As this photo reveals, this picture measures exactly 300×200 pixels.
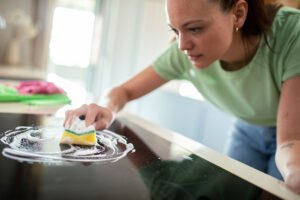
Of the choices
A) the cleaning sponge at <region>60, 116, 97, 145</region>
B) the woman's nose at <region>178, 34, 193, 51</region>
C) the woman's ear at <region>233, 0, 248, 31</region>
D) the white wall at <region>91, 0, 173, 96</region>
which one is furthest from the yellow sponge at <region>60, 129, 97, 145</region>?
the white wall at <region>91, 0, 173, 96</region>

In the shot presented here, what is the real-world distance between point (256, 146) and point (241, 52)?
46cm

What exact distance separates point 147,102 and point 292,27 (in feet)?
7.23

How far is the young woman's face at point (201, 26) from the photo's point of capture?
0.72m

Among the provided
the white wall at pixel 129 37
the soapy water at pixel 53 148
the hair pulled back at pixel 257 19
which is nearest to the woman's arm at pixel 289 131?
the hair pulled back at pixel 257 19

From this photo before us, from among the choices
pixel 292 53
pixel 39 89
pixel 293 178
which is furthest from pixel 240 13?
pixel 39 89

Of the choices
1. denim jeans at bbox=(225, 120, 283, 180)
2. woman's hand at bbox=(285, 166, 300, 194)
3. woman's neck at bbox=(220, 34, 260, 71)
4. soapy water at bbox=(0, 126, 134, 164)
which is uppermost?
woman's neck at bbox=(220, 34, 260, 71)

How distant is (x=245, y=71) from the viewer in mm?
926

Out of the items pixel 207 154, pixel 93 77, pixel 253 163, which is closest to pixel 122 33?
pixel 93 77

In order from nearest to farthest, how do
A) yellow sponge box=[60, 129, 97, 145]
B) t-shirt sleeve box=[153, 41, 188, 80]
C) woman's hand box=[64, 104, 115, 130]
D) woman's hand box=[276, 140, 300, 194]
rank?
woman's hand box=[276, 140, 300, 194]
yellow sponge box=[60, 129, 97, 145]
woman's hand box=[64, 104, 115, 130]
t-shirt sleeve box=[153, 41, 188, 80]

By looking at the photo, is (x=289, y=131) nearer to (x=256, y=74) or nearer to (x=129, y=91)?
(x=256, y=74)

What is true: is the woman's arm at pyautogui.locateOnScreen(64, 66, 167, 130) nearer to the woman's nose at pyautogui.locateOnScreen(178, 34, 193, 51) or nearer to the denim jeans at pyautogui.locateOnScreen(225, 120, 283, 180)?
→ the woman's nose at pyautogui.locateOnScreen(178, 34, 193, 51)

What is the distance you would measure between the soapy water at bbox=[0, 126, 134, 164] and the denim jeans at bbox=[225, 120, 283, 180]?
2.17 feet

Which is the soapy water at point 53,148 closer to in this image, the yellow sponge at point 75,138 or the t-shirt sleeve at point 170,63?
the yellow sponge at point 75,138

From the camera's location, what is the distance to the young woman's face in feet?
2.35
